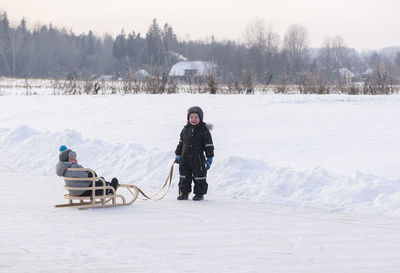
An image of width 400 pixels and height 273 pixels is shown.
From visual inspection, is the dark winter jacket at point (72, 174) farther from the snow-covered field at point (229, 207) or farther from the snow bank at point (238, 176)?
the snow bank at point (238, 176)

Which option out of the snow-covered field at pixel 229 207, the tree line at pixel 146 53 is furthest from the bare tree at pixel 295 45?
the snow-covered field at pixel 229 207

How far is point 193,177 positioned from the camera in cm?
841

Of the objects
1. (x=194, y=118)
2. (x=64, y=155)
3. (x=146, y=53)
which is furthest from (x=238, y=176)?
(x=146, y=53)

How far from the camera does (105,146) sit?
11609 millimetres

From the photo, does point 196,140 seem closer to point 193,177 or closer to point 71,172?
point 193,177

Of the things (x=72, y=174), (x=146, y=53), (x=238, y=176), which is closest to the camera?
(x=72, y=174)

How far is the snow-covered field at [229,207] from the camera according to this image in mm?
5219

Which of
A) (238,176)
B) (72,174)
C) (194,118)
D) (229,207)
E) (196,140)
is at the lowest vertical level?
(229,207)

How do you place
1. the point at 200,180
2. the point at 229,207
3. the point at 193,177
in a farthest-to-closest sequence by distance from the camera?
the point at 193,177 → the point at 200,180 → the point at 229,207

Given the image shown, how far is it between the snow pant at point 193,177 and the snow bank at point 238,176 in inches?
20.3

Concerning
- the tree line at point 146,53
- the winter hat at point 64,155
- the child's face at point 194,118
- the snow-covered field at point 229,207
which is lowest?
the snow-covered field at point 229,207

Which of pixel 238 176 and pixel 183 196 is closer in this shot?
pixel 183 196

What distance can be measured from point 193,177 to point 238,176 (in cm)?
96

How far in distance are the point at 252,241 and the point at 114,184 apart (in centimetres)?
263
